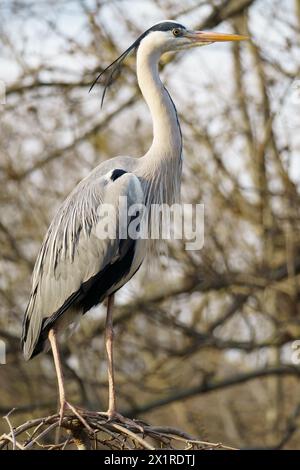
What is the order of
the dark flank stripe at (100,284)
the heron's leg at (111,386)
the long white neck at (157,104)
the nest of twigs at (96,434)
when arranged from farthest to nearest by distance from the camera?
the long white neck at (157,104), the dark flank stripe at (100,284), the heron's leg at (111,386), the nest of twigs at (96,434)

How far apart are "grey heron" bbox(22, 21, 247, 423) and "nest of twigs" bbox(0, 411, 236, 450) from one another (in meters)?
0.86

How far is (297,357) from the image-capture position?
21.0 feet

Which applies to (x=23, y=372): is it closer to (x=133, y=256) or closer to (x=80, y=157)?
(x=80, y=157)

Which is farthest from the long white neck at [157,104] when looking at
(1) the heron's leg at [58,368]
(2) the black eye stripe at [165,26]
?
(1) the heron's leg at [58,368]

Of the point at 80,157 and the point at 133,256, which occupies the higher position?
the point at 80,157

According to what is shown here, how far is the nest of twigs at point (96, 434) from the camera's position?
2.69 m

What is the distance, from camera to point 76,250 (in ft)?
13.9

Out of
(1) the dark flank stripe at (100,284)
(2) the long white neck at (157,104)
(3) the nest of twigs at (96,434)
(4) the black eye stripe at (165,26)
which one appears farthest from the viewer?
(4) the black eye stripe at (165,26)

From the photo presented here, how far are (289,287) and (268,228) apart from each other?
47 centimetres

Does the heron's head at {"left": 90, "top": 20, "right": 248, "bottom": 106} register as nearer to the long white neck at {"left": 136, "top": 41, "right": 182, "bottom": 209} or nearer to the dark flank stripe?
the long white neck at {"left": 136, "top": 41, "right": 182, "bottom": 209}

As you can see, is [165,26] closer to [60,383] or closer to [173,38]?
[173,38]

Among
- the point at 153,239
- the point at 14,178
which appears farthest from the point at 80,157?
the point at 153,239

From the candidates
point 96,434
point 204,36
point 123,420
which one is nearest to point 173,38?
point 204,36

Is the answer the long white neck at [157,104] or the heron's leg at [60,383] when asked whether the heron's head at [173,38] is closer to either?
the long white neck at [157,104]
